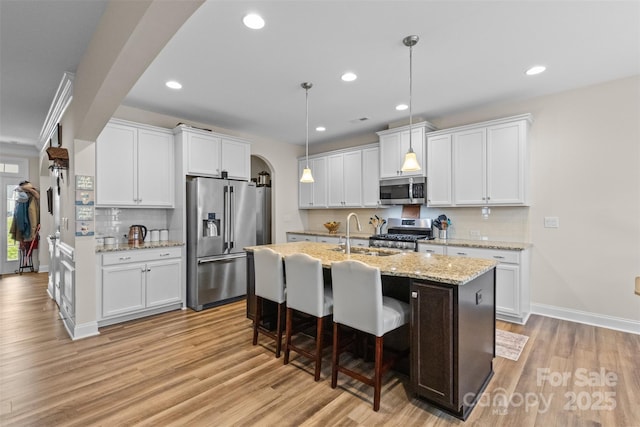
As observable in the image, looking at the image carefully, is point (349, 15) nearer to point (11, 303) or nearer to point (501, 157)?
point (501, 157)

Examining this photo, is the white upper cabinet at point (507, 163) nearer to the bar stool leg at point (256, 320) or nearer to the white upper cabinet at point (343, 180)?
the white upper cabinet at point (343, 180)

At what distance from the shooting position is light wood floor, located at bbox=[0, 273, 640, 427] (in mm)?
1906

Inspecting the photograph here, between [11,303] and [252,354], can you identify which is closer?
[252,354]

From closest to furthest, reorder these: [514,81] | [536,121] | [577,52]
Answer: [577,52], [514,81], [536,121]

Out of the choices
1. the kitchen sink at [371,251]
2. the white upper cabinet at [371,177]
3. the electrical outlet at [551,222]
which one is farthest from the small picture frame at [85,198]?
the electrical outlet at [551,222]

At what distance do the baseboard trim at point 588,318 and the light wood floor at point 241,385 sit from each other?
14 centimetres

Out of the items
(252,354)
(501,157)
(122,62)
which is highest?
(122,62)

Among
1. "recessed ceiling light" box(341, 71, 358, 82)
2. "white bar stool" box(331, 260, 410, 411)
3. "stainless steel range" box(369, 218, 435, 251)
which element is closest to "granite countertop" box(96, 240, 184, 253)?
"white bar stool" box(331, 260, 410, 411)

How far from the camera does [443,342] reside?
1.85m

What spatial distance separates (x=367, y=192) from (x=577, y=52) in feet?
9.91

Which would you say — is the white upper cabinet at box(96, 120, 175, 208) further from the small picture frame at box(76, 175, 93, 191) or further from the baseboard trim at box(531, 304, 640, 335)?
the baseboard trim at box(531, 304, 640, 335)

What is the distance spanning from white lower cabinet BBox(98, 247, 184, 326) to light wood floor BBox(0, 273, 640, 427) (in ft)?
0.87

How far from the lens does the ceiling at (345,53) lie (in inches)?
83.8

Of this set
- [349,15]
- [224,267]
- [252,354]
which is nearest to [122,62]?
[349,15]
